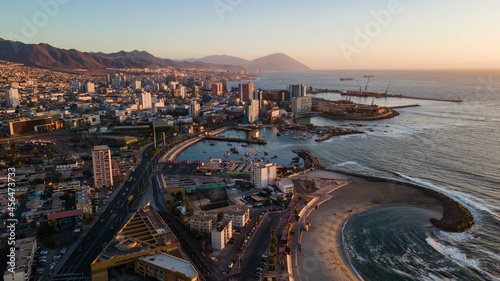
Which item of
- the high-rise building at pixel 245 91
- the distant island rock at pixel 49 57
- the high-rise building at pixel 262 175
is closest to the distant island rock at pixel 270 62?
the distant island rock at pixel 49 57

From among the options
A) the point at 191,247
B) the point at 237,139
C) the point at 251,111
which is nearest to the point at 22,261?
the point at 191,247

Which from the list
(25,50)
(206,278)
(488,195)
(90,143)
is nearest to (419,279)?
(206,278)

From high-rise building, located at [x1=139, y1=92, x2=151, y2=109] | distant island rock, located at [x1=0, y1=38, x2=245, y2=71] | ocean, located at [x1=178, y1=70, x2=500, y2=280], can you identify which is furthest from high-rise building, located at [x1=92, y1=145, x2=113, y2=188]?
distant island rock, located at [x1=0, y1=38, x2=245, y2=71]

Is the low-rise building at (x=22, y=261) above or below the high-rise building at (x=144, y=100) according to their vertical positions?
below

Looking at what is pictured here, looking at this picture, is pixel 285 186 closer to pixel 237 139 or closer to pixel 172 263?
pixel 172 263

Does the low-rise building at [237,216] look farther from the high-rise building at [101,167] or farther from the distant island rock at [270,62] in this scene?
the distant island rock at [270,62]

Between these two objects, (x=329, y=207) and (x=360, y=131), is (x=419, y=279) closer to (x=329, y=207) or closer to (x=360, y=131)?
(x=329, y=207)

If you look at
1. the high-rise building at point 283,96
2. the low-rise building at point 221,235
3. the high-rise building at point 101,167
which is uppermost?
the high-rise building at point 283,96
